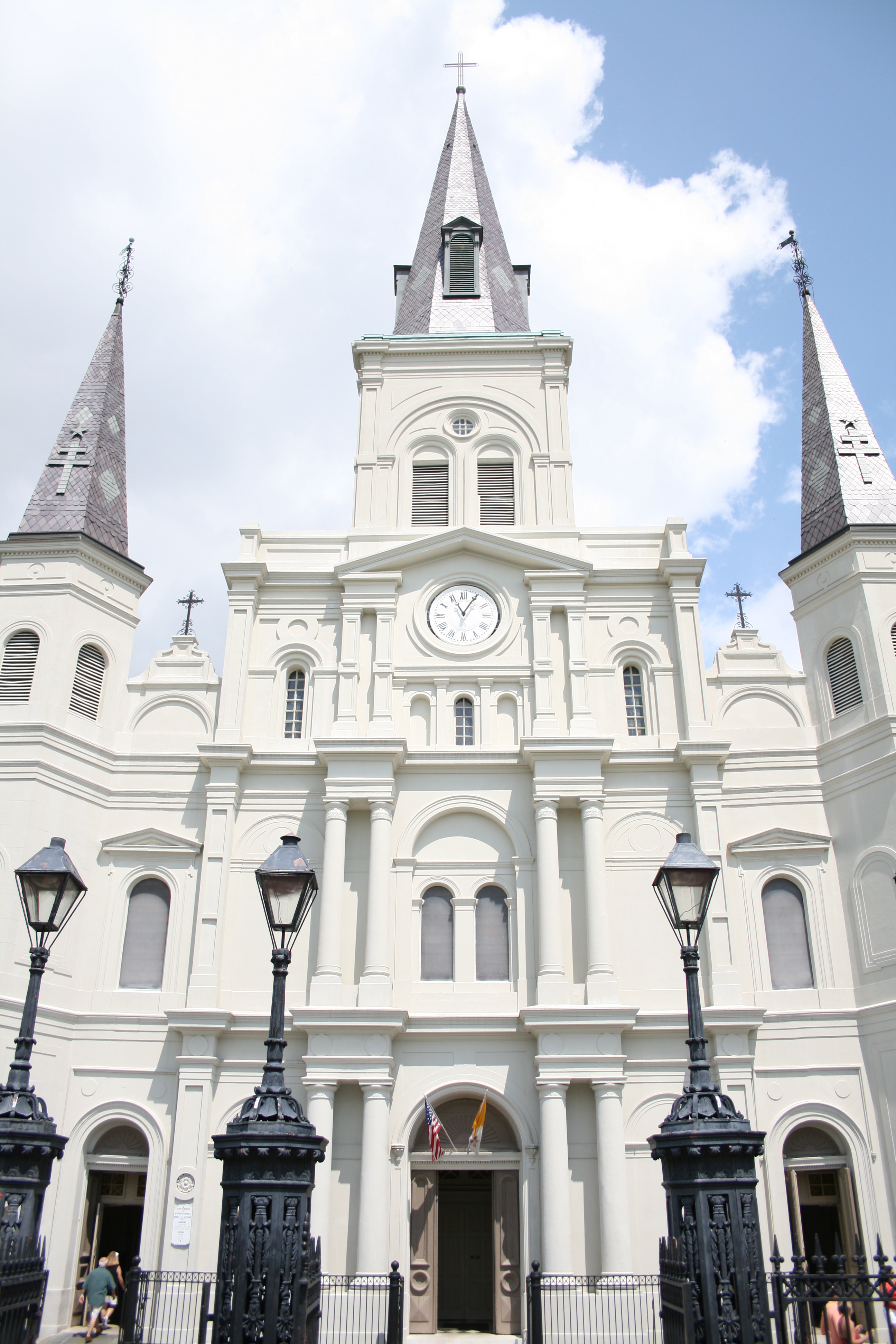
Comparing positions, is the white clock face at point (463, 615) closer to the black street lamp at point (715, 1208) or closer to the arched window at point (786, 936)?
the arched window at point (786, 936)

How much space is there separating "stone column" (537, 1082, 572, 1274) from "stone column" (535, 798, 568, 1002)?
1.87 m

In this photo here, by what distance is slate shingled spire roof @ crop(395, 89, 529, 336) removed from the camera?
3167 cm

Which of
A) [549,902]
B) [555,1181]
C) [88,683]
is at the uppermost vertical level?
[88,683]

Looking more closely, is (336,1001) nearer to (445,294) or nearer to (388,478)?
(388,478)

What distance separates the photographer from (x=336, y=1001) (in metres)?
21.8

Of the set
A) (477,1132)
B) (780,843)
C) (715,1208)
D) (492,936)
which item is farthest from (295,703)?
(715,1208)

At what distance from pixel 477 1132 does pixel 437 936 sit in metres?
4.07

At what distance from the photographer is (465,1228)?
2292cm

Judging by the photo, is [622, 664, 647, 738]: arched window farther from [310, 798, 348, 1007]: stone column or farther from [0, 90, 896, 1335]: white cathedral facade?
[310, 798, 348, 1007]: stone column

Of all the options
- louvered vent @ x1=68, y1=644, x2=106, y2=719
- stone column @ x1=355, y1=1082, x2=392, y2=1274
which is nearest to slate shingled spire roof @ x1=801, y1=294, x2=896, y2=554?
stone column @ x1=355, y1=1082, x2=392, y2=1274

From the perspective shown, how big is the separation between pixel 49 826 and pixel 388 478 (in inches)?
474

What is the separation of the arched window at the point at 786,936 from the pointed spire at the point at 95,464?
57.1ft

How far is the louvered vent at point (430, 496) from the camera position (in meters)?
28.1

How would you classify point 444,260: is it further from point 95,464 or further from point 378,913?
point 378,913
